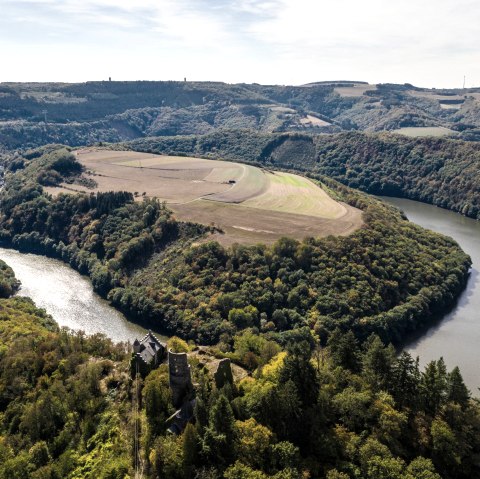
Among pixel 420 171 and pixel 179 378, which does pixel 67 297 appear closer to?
pixel 179 378

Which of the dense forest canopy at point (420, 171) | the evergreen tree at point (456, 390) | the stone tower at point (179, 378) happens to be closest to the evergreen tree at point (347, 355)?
the evergreen tree at point (456, 390)

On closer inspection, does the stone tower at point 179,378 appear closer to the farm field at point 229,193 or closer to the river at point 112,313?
the river at point 112,313

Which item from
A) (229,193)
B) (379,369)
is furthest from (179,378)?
(229,193)

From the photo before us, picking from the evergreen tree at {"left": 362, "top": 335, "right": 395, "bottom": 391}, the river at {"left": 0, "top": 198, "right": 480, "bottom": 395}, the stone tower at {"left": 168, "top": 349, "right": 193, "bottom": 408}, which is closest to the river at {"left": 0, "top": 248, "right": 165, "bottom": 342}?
the river at {"left": 0, "top": 198, "right": 480, "bottom": 395}

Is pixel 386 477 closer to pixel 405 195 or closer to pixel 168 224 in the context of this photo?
pixel 168 224

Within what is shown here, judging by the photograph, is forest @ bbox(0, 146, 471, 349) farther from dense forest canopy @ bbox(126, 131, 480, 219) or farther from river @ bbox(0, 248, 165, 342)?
dense forest canopy @ bbox(126, 131, 480, 219)

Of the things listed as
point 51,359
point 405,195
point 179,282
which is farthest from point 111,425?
point 405,195
